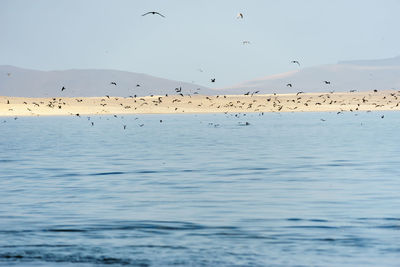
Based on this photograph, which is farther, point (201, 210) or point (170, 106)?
point (170, 106)

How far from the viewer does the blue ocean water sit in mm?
17125

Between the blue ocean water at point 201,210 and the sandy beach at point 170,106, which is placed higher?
the sandy beach at point 170,106

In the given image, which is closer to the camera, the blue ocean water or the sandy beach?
the blue ocean water

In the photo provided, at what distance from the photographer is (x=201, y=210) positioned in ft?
74.5

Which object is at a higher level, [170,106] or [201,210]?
[170,106]

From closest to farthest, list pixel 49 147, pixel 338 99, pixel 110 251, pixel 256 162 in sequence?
pixel 110 251 → pixel 256 162 → pixel 49 147 → pixel 338 99

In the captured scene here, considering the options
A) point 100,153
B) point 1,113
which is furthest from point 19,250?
point 1,113

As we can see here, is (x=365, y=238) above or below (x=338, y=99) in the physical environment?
below

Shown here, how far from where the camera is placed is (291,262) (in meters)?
16.3

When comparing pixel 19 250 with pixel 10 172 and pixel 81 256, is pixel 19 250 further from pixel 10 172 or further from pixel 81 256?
pixel 10 172

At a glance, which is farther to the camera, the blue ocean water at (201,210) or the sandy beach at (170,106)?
the sandy beach at (170,106)

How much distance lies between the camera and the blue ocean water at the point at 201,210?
1712 centimetres

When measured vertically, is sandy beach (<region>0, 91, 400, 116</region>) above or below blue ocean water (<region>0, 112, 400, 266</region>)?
above

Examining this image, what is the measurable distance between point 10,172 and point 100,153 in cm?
1242
